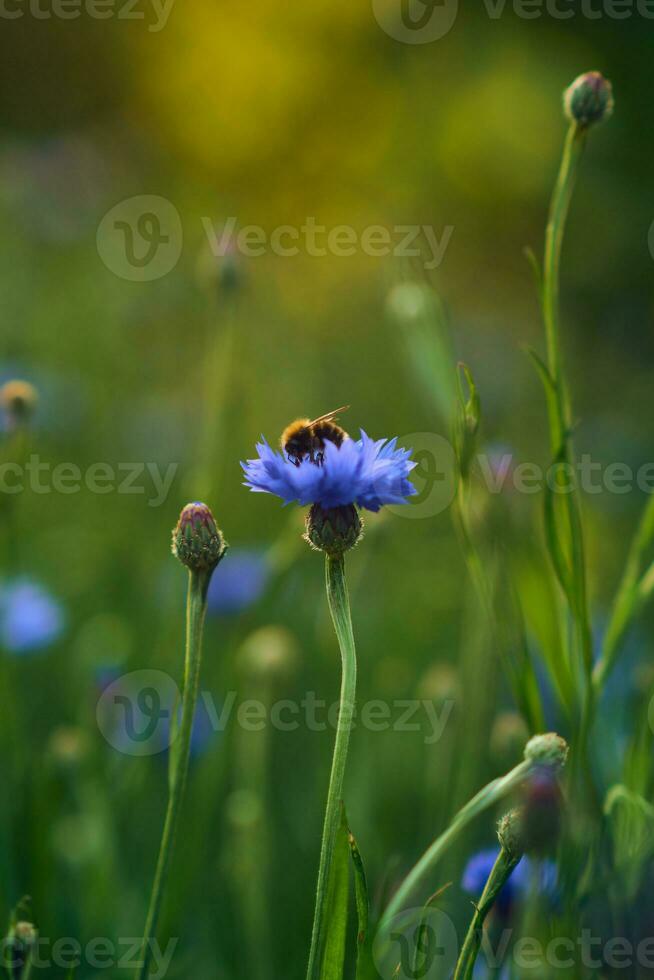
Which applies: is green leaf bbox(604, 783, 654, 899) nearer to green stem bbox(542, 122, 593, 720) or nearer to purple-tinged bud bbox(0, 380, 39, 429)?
green stem bbox(542, 122, 593, 720)

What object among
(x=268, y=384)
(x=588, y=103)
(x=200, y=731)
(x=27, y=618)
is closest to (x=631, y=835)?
(x=588, y=103)

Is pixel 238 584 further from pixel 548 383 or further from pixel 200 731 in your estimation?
pixel 548 383

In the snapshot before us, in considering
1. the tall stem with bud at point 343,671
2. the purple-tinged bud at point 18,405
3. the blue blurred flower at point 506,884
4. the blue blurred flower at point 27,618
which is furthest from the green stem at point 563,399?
the blue blurred flower at point 27,618

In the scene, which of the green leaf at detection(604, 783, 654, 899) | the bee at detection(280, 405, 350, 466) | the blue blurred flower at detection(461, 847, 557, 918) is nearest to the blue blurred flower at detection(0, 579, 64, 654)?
the bee at detection(280, 405, 350, 466)

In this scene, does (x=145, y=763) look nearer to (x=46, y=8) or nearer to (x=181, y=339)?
(x=181, y=339)

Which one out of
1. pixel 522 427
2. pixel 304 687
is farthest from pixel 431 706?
pixel 522 427

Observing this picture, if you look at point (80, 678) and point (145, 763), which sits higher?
point (80, 678)

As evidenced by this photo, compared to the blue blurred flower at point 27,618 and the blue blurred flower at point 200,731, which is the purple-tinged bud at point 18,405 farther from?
the blue blurred flower at point 200,731
